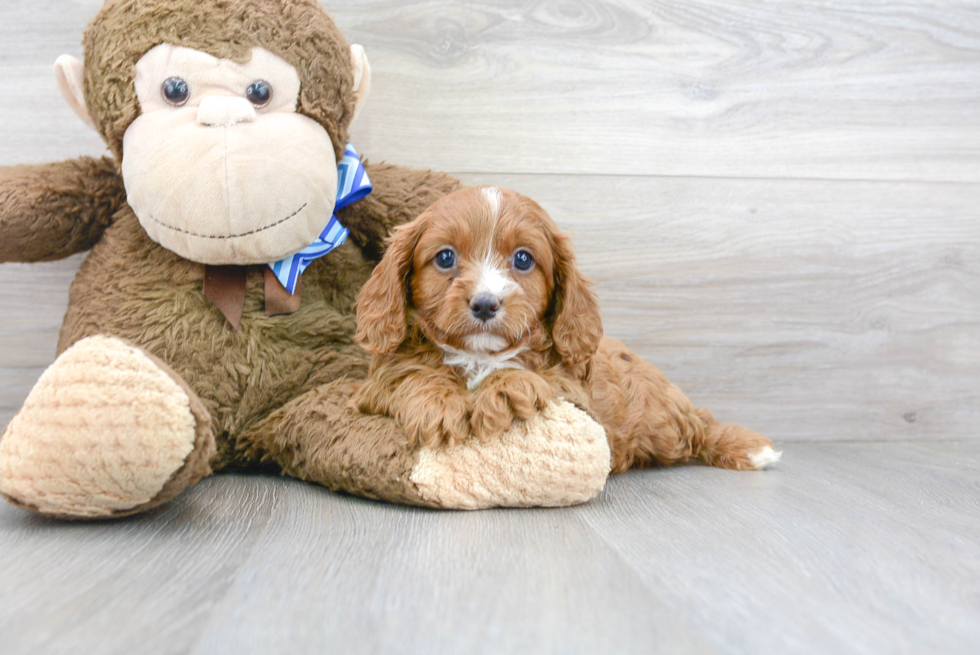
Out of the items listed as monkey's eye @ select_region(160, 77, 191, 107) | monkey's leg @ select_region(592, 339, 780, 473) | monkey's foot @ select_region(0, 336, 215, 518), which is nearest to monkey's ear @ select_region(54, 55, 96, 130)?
monkey's eye @ select_region(160, 77, 191, 107)

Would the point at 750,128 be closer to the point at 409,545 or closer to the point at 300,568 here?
the point at 409,545

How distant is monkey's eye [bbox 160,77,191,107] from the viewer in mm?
1431

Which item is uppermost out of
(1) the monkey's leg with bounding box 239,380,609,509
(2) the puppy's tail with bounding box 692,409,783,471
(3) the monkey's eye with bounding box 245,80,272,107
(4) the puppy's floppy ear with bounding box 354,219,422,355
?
(3) the monkey's eye with bounding box 245,80,272,107

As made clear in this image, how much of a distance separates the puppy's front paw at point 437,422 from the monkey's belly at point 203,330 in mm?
343

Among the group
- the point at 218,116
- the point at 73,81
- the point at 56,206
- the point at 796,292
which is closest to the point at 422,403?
the point at 218,116

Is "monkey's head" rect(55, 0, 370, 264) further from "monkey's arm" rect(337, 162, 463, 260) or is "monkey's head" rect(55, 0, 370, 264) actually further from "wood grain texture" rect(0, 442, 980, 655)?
→ "wood grain texture" rect(0, 442, 980, 655)

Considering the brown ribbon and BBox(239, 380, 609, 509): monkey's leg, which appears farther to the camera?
the brown ribbon

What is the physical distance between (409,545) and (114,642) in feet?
1.35

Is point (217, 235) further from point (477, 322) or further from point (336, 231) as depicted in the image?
point (477, 322)

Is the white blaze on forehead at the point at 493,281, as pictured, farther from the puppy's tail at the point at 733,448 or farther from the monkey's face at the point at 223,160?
the puppy's tail at the point at 733,448

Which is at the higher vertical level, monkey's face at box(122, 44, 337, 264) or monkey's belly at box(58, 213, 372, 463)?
monkey's face at box(122, 44, 337, 264)

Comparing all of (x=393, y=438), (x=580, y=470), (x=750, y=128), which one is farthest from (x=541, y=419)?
(x=750, y=128)

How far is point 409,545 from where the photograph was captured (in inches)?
42.9

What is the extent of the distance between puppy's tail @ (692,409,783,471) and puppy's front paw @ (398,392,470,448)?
26.9 inches
